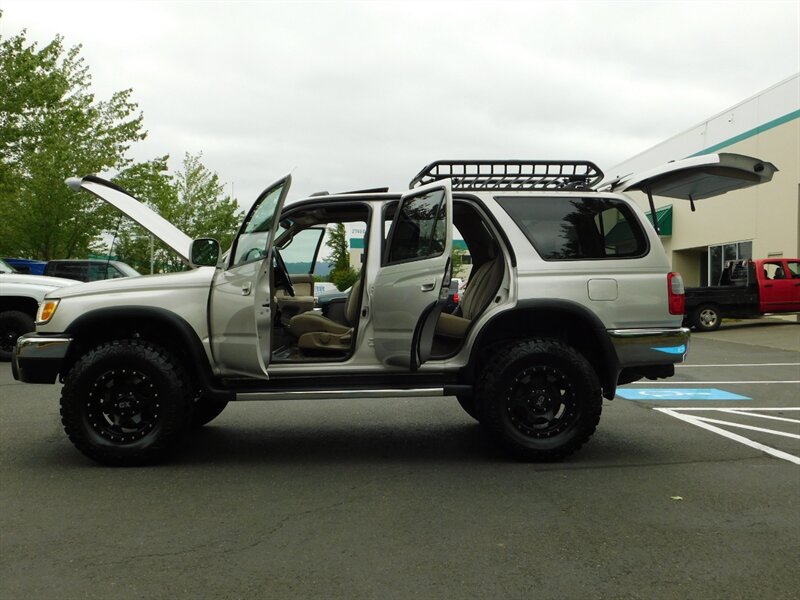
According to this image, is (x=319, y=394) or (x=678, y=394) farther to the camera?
(x=678, y=394)

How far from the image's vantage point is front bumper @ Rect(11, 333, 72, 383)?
17.6ft

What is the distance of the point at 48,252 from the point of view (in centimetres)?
2923

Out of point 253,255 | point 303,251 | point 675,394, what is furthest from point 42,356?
point 675,394

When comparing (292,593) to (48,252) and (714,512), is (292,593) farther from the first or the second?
(48,252)

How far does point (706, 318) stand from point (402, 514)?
1755 cm

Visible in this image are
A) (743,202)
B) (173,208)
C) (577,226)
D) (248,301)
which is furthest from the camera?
(173,208)

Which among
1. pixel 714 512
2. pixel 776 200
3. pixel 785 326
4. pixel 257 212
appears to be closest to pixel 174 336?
pixel 257 212

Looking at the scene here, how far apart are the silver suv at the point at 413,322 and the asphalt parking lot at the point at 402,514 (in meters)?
0.46

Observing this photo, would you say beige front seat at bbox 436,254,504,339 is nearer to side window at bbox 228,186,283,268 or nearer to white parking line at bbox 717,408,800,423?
side window at bbox 228,186,283,268

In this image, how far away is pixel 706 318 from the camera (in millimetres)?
20016

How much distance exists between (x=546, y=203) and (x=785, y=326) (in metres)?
18.2

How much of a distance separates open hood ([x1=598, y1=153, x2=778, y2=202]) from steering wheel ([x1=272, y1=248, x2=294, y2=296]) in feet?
A: 8.61

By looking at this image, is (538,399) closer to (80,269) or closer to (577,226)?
(577,226)

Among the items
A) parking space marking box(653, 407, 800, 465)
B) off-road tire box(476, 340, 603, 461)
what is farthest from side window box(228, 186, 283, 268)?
parking space marking box(653, 407, 800, 465)
